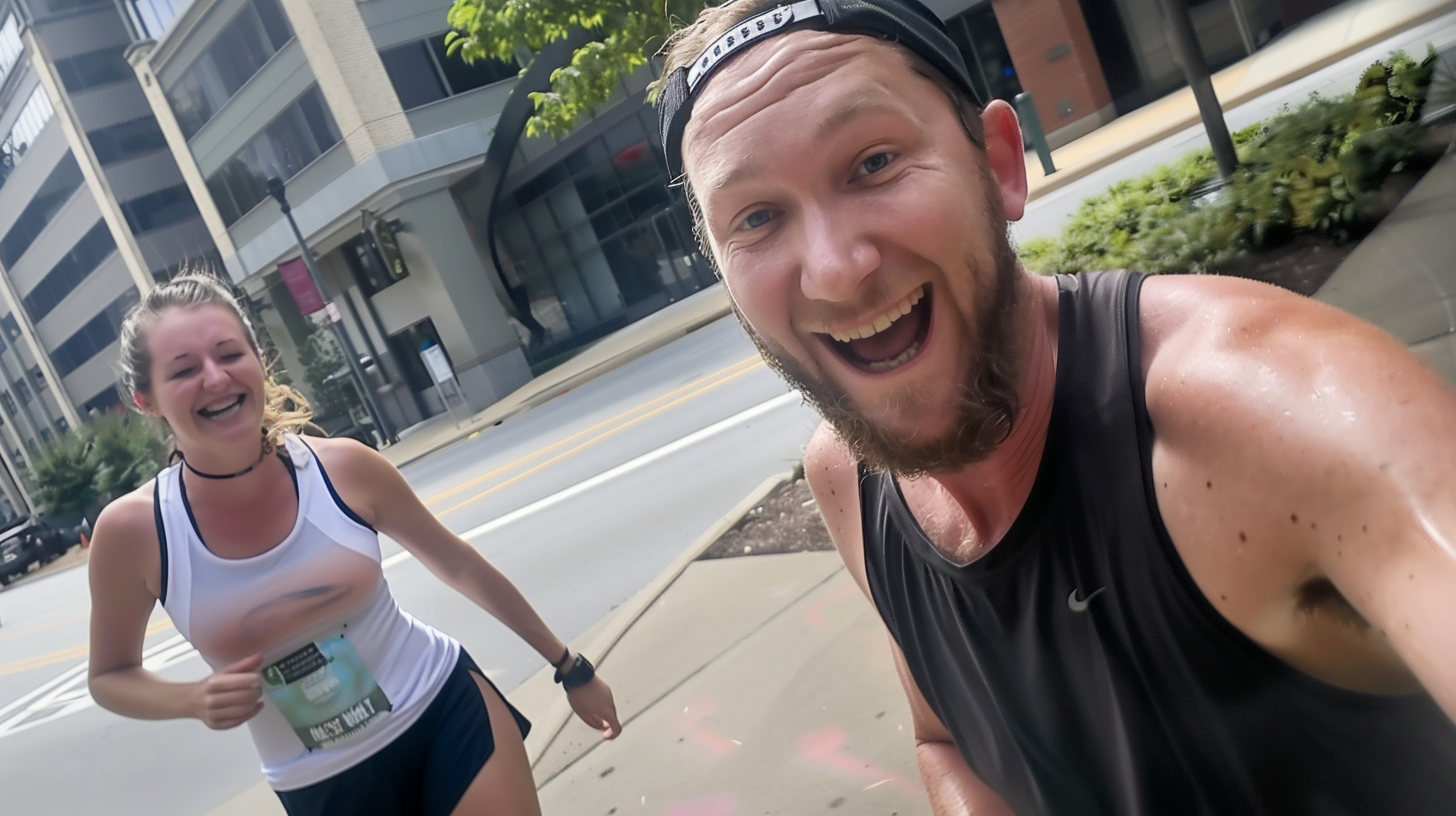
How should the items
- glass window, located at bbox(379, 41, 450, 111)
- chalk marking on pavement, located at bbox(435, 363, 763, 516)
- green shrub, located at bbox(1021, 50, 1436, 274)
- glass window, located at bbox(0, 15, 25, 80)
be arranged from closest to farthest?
green shrub, located at bbox(1021, 50, 1436, 274), chalk marking on pavement, located at bbox(435, 363, 763, 516), glass window, located at bbox(379, 41, 450, 111), glass window, located at bbox(0, 15, 25, 80)

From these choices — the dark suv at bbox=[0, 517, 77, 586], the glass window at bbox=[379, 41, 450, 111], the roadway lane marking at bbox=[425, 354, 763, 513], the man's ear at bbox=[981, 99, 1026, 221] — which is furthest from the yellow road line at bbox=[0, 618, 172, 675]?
the dark suv at bbox=[0, 517, 77, 586]

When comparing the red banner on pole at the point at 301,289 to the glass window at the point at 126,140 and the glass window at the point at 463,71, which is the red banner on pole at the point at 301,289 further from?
the glass window at the point at 126,140

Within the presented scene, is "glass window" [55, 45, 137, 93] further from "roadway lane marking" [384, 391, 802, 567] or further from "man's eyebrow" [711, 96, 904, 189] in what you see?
"man's eyebrow" [711, 96, 904, 189]

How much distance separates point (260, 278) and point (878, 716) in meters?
28.5

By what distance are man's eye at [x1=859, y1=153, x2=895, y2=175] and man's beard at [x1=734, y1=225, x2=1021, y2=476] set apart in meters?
0.19

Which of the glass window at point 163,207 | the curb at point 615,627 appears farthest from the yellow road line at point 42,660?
the glass window at point 163,207

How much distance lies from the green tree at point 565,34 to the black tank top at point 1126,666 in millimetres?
4617

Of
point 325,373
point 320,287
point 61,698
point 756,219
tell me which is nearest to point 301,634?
point 756,219

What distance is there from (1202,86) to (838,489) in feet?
19.4

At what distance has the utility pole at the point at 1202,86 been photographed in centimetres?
600

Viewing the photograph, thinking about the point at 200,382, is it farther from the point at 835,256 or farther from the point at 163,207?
the point at 163,207

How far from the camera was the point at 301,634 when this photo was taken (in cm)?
235

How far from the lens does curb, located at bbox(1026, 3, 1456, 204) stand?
31.2 ft

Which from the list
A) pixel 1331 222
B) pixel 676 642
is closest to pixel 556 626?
pixel 676 642
